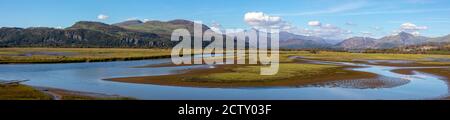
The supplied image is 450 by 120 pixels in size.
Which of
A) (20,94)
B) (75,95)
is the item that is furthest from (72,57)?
(75,95)

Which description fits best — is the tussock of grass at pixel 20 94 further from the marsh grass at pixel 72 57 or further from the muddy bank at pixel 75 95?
the marsh grass at pixel 72 57

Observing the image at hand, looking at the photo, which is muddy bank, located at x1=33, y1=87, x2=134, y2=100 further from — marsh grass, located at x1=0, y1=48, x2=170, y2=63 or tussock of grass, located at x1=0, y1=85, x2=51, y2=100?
marsh grass, located at x1=0, y1=48, x2=170, y2=63

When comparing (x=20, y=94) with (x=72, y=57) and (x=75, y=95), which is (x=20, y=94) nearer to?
(x=75, y=95)

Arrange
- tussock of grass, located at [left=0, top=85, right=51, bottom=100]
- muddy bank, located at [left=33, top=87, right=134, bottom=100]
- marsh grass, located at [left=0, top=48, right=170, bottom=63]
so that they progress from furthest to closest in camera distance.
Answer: marsh grass, located at [left=0, top=48, right=170, bottom=63], muddy bank, located at [left=33, top=87, right=134, bottom=100], tussock of grass, located at [left=0, top=85, right=51, bottom=100]

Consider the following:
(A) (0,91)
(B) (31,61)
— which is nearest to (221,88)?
(A) (0,91)

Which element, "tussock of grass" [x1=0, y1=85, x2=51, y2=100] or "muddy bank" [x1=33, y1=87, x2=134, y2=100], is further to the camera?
"muddy bank" [x1=33, y1=87, x2=134, y2=100]

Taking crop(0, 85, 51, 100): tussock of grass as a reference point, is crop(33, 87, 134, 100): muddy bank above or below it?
below

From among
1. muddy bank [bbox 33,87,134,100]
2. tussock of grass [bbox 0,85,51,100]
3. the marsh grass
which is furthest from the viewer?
the marsh grass

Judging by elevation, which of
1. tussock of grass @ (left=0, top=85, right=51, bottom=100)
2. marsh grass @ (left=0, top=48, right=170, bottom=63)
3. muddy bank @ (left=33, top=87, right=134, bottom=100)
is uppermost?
marsh grass @ (left=0, top=48, right=170, bottom=63)

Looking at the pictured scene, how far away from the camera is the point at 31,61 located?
87.8 metres

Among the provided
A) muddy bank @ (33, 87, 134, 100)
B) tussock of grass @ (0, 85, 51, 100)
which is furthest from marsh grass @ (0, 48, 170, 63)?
muddy bank @ (33, 87, 134, 100)
